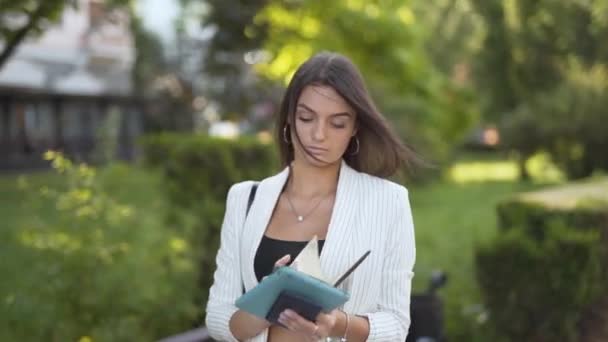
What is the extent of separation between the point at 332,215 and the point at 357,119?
11.5 inches

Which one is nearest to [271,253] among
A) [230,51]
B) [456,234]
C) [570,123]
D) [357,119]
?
[357,119]

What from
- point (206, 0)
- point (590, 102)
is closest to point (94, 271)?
point (206, 0)

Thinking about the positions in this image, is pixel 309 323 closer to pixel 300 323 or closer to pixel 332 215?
pixel 300 323

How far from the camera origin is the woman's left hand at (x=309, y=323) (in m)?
2.05

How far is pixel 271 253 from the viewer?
2.41 m

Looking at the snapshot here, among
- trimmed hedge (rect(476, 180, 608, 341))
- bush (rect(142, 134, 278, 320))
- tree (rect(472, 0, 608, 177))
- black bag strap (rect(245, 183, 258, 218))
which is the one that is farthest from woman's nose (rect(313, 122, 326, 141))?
tree (rect(472, 0, 608, 177))

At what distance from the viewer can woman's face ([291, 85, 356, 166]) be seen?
7.75 ft

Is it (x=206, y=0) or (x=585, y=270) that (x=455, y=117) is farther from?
(x=585, y=270)

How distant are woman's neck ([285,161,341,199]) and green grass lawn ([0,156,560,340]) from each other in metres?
2.85

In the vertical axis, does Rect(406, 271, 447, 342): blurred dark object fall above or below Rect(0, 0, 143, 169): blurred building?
above

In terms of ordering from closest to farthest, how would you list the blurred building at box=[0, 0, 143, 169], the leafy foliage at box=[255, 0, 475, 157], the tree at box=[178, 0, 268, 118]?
the leafy foliage at box=[255, 0, 475, 157] → the tree at box=[178, 0, 268, 118] → the blurred building at box=[0, 0, 143, 169]

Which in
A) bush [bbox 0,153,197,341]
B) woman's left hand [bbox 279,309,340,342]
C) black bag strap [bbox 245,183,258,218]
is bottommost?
bush [bbox 0,153,197,341]

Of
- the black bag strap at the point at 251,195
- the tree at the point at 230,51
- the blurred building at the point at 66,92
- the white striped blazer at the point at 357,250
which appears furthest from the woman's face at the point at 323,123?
the blurred building at the point at 66,92

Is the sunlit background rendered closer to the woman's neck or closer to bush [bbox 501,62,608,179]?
bush [bbox 501,62,608,179]
